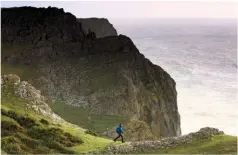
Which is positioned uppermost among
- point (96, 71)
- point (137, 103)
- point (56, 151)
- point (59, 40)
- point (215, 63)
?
point (215, 63)

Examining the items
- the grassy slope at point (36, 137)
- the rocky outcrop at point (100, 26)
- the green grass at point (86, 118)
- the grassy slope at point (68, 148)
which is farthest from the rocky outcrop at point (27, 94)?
the rocky outcrop at point (100, 26)

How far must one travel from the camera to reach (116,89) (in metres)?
76.1

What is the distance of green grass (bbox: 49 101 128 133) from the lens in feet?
215

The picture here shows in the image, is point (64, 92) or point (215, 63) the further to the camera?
point (215, 63)

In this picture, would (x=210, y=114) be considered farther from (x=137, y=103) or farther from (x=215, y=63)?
(x=215, y=63)

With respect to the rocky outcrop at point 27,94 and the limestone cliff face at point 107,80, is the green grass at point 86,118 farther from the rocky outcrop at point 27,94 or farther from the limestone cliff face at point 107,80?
the rocky outcrop at point 27,94

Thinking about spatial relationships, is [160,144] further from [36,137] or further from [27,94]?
[27,94]

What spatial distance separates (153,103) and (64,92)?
53.4 ft

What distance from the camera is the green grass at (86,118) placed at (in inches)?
2580

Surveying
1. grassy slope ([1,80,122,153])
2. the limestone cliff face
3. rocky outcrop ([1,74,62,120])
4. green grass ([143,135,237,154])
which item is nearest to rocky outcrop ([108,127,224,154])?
green grass ([143,135,237,154])

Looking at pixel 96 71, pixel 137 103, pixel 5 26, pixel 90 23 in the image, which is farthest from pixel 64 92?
pixel 90 23

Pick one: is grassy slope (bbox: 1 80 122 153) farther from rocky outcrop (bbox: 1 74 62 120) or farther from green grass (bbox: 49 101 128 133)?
green grass (bbox: 49 101 128 133)

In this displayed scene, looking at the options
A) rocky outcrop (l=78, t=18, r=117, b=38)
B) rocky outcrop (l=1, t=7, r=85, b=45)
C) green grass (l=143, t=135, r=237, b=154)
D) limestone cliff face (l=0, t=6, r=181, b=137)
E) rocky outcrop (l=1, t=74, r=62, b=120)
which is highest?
rocky outcrop (l=78, t=18, r=117, b=38)

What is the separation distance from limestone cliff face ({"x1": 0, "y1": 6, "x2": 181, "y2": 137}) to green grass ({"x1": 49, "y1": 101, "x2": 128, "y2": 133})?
175cm
